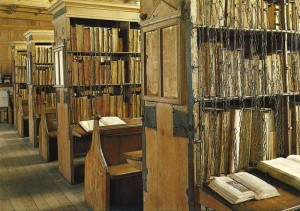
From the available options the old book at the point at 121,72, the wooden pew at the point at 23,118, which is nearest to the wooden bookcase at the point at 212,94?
the old book at the point at 121,72

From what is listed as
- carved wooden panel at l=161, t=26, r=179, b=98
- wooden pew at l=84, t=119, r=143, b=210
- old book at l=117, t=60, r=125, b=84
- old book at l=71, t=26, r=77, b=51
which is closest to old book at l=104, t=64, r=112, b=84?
old book at l=117, t=60, r=125, b=84

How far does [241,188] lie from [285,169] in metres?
0.41

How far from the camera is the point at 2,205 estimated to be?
3631 mm

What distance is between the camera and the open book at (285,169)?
201cm

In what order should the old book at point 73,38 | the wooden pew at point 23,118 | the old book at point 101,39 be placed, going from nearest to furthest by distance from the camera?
the old book at point 73,38, the old book at point 101,39, the wooden pew at point 23,118

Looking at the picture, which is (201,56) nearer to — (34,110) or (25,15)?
(34,110)

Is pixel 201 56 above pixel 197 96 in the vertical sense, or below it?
above

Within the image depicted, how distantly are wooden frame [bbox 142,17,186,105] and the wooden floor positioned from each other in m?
1.75

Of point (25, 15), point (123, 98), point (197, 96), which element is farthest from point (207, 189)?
point (25, 15)

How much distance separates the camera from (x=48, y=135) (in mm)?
5398

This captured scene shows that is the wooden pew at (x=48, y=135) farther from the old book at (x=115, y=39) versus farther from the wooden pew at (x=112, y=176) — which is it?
the wooden pew at (x=112, y=176)

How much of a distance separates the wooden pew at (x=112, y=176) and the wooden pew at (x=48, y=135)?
215 centimetres

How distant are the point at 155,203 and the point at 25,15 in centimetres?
956

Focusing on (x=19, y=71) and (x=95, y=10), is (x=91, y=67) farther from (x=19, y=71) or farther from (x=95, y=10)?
(x=19, y=71)
